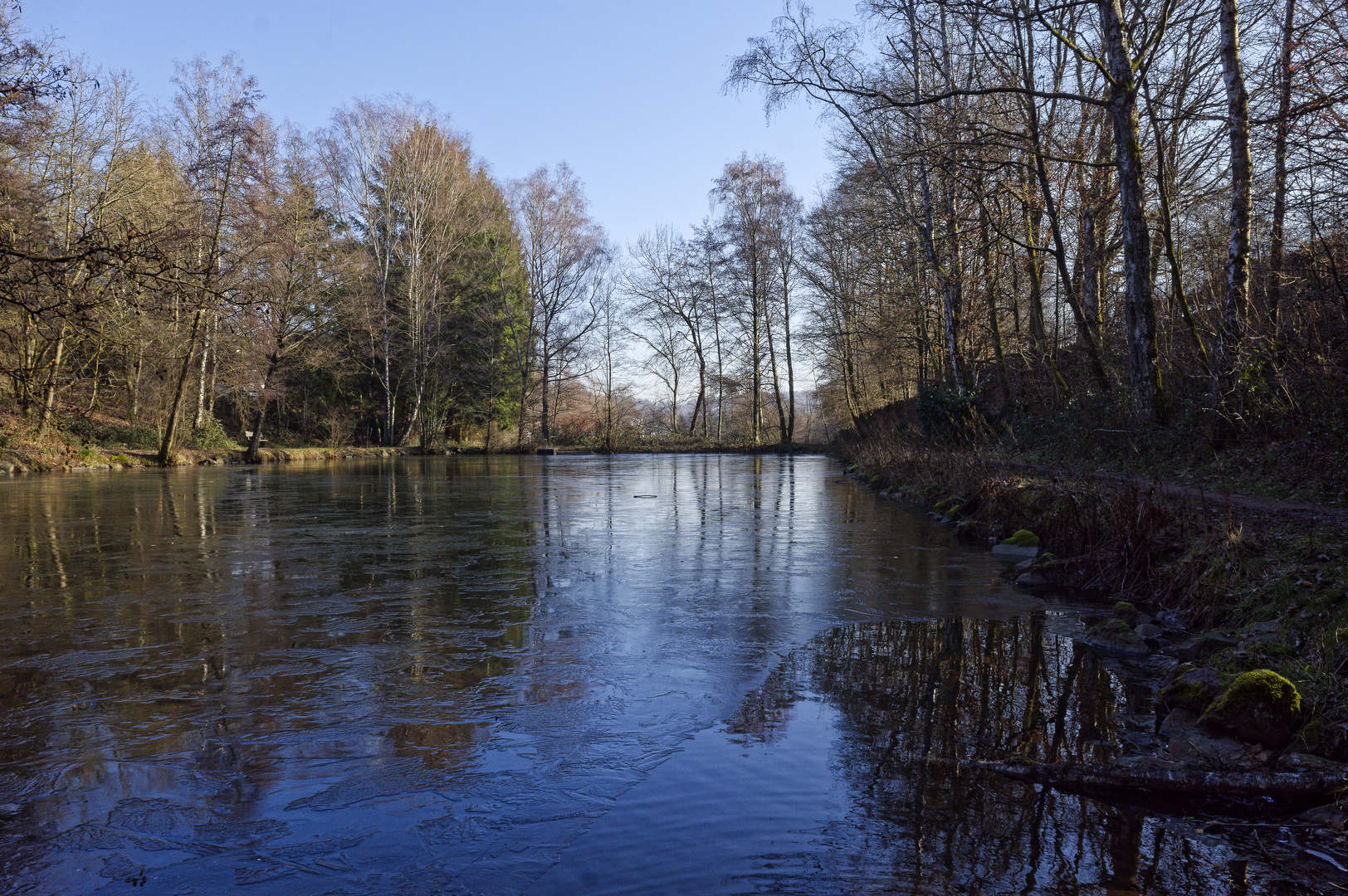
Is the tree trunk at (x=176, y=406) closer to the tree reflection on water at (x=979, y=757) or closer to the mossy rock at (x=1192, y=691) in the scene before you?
the tree reflection on water at (x=979, y=757)

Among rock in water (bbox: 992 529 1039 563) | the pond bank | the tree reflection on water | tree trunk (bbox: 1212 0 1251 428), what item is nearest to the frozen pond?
the tree reflection on water

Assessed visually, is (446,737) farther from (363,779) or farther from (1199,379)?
(1199,379)

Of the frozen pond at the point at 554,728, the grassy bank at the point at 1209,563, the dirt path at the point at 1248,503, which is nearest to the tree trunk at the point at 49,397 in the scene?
the frozen pond at the point at 554,728

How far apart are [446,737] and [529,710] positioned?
0.51 metres

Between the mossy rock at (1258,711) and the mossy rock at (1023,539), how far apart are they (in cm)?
548

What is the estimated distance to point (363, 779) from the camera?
3.41 metres

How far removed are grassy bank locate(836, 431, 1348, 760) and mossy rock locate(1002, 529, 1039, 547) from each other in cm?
10

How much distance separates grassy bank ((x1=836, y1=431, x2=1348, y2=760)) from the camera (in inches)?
162

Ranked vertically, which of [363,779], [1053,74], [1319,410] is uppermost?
[1053,74]

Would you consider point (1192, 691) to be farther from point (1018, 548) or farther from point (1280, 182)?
point (1280, 182)

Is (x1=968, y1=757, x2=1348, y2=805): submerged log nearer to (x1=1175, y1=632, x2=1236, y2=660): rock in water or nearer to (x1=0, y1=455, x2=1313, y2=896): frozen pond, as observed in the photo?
(x1=0, y1=455, x2=1313, y2=896): frozen pond

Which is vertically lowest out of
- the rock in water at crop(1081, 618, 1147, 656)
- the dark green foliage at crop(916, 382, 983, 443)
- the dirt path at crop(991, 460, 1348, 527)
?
the rock in water at crop(1081, 618, 1147, 656)

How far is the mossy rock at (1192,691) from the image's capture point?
13.5 feet

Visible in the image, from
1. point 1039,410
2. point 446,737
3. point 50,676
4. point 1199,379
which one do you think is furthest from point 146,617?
point 1039,410
